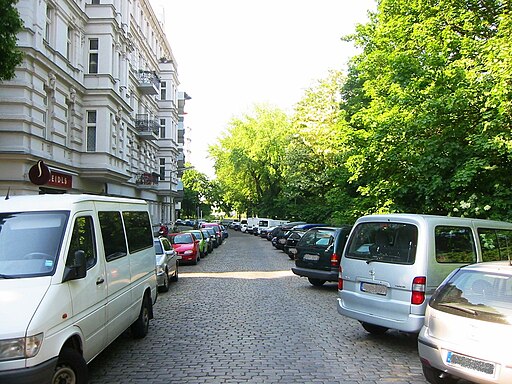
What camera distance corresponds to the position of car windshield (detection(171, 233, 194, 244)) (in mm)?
21172

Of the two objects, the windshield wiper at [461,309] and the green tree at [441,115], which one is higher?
the green tree at [441,115]

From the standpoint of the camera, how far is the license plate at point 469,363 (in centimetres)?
436

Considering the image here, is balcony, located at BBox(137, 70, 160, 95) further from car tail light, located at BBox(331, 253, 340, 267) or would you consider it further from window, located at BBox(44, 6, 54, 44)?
car tail light, located at BBox(331, 253, 340, 267)

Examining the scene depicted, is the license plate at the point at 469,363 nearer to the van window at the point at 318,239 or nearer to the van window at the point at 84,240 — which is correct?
the van window at the point at 84,240

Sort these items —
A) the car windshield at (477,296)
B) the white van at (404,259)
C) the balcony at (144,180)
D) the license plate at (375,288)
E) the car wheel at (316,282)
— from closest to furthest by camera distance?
the car windshield at (477,296)
the white van at (404,259)
the license plate at (375,288)
the car wheel at (316,282)
the balcony at (144,180)

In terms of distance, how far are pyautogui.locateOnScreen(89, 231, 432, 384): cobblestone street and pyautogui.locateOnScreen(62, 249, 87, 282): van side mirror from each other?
1.48 metres

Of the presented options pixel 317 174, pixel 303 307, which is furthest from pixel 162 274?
pixel 317 174

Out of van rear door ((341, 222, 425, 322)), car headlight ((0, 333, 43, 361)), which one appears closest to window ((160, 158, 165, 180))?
van rear door ((341, 222, 425, 322))

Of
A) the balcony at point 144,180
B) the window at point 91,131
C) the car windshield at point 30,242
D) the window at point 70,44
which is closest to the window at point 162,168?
the balcony at point 144,180

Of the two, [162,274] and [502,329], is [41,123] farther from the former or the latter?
[502,329]

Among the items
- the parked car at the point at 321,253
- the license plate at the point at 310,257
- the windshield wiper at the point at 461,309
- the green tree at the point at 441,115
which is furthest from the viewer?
the license plate at the point at 310,257

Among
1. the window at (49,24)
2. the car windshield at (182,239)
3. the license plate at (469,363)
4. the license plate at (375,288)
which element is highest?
the window at (49,24)

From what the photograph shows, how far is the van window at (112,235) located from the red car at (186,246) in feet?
44.5

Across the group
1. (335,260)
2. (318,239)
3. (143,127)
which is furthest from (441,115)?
(143,127)
